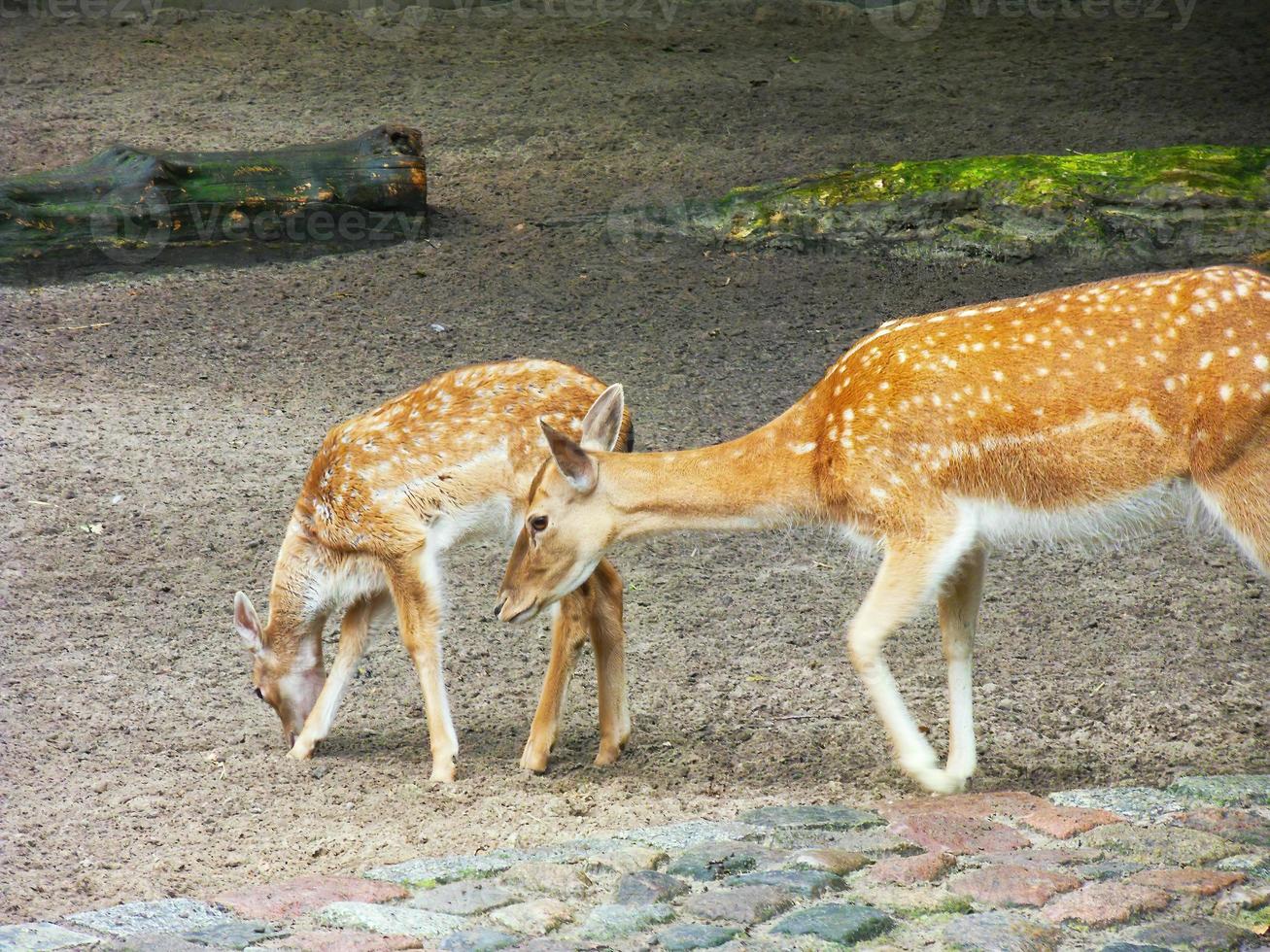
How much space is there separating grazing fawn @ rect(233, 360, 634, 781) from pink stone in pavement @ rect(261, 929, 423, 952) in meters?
1.55

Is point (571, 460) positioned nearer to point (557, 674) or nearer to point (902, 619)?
point (557, 674)

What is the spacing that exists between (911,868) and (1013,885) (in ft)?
0.89

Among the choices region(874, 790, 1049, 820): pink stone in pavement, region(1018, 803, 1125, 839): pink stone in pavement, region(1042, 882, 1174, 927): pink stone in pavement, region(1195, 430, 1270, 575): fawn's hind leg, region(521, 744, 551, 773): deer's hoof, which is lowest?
region(521, 744, 551, 773): deer's hoof

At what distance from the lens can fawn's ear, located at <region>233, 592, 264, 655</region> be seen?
543 centimetres

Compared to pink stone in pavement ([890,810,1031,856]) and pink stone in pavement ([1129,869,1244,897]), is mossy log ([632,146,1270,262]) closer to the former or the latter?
pink stone in pavement ([890,810,1031,856])

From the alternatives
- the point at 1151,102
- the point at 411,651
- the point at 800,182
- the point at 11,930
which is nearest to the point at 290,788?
the point at 411,651

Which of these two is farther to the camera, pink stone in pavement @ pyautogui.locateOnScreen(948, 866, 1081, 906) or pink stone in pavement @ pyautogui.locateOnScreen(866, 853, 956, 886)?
pink stone in pavement @ pyautogui.locateOnScreen(866, 853, 956, 886)

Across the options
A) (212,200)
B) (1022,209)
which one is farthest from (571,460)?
(212,200)

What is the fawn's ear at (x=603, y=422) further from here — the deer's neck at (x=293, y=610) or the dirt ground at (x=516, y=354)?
the deer's neck at (x=293, y=610)

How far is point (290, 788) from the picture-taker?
486 centimetres

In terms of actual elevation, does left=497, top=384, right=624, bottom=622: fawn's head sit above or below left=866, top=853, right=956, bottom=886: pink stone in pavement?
above

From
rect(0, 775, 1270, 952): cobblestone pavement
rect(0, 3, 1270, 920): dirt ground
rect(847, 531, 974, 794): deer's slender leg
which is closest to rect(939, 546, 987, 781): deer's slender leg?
rect(0, 3, 1270, 920): dirt ground

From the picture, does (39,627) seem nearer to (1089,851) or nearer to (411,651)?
(411,651)

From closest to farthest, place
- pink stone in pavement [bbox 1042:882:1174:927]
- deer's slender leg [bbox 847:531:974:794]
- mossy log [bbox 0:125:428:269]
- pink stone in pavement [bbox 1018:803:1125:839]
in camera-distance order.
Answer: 1. pink stone in pavement [bbox 1042:882:1174:927]
2. pink stone in pavement [bbox 1018:803:1125:839]
3. deer's slender leg [bbox 847:531:974:794]
4. mossy log [bbox 0:125:428:269]
